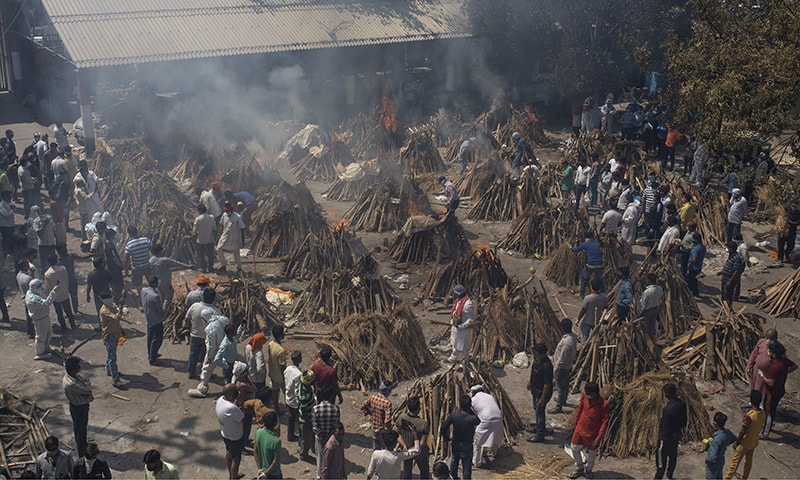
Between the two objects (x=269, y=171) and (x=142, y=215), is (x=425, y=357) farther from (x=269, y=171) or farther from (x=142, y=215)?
(x=269, y=171)

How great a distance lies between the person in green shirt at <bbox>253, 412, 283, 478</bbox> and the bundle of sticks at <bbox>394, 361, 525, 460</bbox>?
7.66ft

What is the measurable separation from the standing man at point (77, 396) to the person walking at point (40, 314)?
9.10ft

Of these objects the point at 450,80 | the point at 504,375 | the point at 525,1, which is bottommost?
the point at 504,375

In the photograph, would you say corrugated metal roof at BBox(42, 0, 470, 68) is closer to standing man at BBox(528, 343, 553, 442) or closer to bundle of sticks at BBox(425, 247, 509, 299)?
bundle of sticks at BBox(425, 247, 509, 299)

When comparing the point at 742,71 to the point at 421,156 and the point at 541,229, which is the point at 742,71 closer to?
the point at 541,229

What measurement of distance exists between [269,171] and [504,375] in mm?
A: 11101

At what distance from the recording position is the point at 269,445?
9.20 metres

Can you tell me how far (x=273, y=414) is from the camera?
29.9 ft

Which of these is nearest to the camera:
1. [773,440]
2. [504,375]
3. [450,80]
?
[773,440]

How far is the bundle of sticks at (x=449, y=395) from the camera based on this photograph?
10891 millimetres

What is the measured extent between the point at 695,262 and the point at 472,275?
450 centimetres

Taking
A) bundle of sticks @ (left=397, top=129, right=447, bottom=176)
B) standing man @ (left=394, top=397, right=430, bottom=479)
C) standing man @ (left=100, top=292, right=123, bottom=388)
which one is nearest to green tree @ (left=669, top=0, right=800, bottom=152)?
bundle of sticks @ (left=397, top=129, right=447, bottom=176)

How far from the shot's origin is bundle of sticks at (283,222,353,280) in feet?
54.8

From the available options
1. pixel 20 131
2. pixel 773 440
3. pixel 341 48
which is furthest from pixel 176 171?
pixel 773 440
